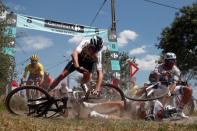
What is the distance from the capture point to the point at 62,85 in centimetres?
1066

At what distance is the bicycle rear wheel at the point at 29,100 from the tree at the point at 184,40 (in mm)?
24713

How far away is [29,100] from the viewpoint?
10.4 meters

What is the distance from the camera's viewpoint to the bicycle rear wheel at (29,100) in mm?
10336

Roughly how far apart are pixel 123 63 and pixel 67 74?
4435 cm

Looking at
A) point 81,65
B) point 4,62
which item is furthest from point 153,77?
point 4,62

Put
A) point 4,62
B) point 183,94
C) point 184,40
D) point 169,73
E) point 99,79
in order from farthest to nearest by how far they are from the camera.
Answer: point 184,40
point 4,62
point 183,94
point 169,73
point 99,79

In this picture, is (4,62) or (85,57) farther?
(4,62)

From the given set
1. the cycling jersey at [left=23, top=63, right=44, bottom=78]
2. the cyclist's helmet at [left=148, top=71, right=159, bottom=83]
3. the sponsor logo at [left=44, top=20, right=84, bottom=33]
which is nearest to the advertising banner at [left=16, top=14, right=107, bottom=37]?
the sponsor logo at [left=44, top=20, right=84, bottom=33]

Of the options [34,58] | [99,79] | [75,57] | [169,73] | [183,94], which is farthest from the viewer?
[34,58]

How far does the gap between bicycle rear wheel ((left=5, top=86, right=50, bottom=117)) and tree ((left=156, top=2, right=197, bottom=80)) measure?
81.1 ft

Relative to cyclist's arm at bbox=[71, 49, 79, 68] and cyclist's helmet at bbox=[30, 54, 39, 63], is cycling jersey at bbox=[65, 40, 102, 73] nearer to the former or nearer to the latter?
cyclist's arm at bbox=[71, 49, 79, 68]

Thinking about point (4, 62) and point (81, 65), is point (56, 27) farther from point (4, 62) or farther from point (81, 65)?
point (81, 65)

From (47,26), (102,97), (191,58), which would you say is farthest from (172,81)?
(191,58)

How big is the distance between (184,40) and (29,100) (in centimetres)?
2744
